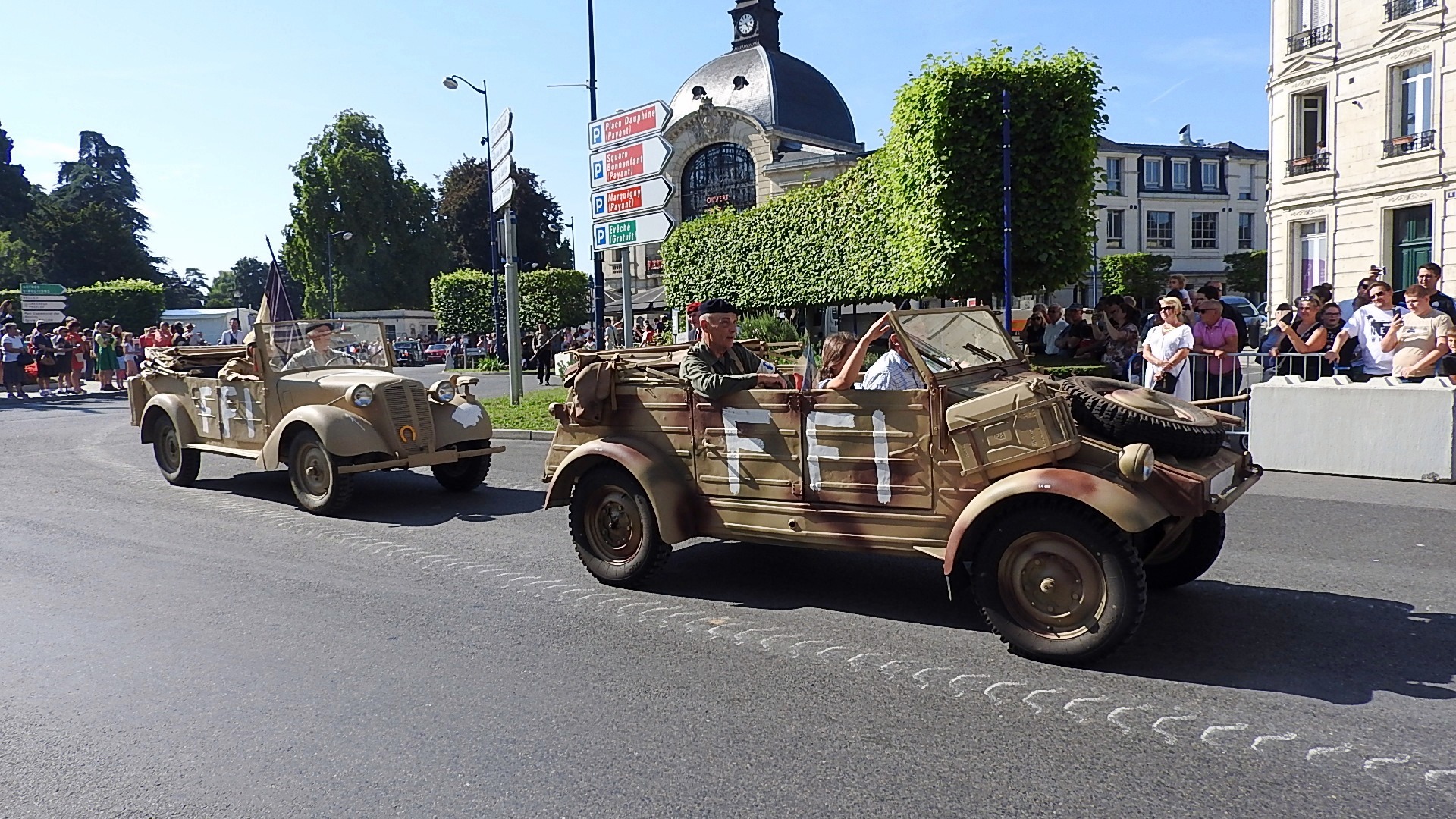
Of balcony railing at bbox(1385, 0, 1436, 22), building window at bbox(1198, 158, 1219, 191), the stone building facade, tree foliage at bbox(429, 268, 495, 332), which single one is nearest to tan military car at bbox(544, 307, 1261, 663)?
the stone building facade

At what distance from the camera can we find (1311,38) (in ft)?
87.5

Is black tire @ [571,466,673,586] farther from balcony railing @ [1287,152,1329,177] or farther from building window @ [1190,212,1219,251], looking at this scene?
building window @ [1190,212,1219,251]

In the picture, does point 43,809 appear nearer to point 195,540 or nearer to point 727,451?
point 727,451

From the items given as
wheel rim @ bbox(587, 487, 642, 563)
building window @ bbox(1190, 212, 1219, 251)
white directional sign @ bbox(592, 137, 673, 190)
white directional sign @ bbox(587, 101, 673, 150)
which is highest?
building window @ bbox(1190, 212, 1219, 251)

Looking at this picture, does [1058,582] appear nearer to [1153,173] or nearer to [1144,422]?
[1144,422]

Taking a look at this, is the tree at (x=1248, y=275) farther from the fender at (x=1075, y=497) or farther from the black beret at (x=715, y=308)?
the fender at (x=1075, y=497)

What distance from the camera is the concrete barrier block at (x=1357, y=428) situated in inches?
362

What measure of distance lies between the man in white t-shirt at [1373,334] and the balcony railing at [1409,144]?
55.0 ft

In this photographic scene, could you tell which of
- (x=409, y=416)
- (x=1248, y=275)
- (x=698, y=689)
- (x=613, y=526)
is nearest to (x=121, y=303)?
(x=409, y=416)

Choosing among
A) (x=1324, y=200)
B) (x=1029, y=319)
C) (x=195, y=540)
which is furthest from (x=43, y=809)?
(x=1324, y=200)

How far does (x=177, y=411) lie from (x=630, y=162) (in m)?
7.46

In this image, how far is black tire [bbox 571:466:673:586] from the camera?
605 cm

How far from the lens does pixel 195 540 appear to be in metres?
7.90

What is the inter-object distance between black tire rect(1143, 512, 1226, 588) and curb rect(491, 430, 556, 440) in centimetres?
1018
